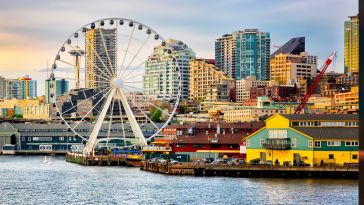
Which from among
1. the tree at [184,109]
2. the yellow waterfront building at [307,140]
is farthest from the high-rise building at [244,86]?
the yellow waterfront building at [307,140]

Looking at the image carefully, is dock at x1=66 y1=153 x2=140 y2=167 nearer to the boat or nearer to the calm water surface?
the boat

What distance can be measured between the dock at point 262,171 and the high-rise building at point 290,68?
427ft

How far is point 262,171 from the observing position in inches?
1978

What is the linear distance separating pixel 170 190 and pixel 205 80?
507 feet

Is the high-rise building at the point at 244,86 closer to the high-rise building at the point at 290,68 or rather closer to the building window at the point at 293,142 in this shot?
the high-rise building at the point at 290,68

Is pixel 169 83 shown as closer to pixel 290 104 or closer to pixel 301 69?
pixel 301 69

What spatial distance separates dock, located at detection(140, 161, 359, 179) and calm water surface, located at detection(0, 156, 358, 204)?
5.66ft

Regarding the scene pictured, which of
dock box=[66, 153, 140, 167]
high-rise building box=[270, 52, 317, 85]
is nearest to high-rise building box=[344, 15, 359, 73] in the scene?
high-rise building box=[270, 52, 317, 85]

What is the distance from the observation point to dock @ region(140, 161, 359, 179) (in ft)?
158

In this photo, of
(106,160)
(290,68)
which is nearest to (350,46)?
(290,68)

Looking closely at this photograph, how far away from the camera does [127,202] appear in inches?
1415

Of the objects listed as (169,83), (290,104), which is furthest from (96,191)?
(169,83)

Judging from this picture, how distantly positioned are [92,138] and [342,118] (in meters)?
29.1

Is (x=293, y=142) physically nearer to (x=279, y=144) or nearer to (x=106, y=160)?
(x=279, y=144)
